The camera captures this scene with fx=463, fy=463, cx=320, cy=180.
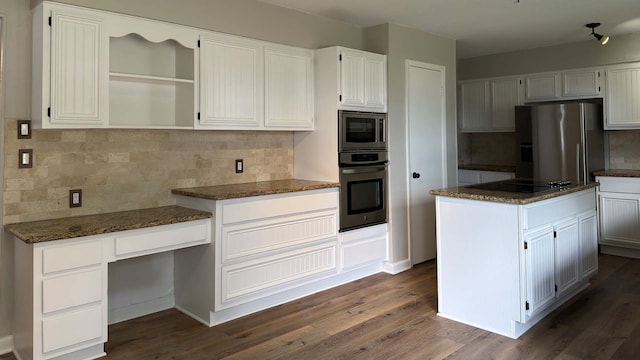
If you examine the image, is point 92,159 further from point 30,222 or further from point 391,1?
point 391,1

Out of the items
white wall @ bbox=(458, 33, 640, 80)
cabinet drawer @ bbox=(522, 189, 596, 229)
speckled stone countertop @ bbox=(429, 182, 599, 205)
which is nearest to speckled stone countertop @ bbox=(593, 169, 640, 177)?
white wall @ bbox=(458, 33, 640, 80)

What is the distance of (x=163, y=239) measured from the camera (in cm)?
296

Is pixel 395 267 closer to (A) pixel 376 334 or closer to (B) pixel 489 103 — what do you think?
(A) pixel 376 334

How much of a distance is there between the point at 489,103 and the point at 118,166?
4859mm

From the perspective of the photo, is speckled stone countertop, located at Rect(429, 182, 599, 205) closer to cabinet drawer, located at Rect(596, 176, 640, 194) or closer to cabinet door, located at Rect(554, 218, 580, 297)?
cabinet door, located at Rect(554, 218, 580, 297)

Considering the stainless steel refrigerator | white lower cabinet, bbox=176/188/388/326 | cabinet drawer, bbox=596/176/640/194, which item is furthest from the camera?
the stainless steel refrigerator

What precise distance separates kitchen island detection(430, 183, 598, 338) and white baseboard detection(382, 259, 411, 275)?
1.12 m

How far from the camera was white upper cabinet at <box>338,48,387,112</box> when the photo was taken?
4.06 meters

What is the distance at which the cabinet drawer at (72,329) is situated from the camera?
252cm

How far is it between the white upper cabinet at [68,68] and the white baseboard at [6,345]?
1327 mm

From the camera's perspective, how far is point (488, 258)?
308 cm

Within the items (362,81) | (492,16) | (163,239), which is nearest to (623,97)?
(492,16)

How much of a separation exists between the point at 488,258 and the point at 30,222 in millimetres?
2929

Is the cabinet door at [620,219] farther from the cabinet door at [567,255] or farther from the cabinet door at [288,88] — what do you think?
the cabinet door at [288,88]
